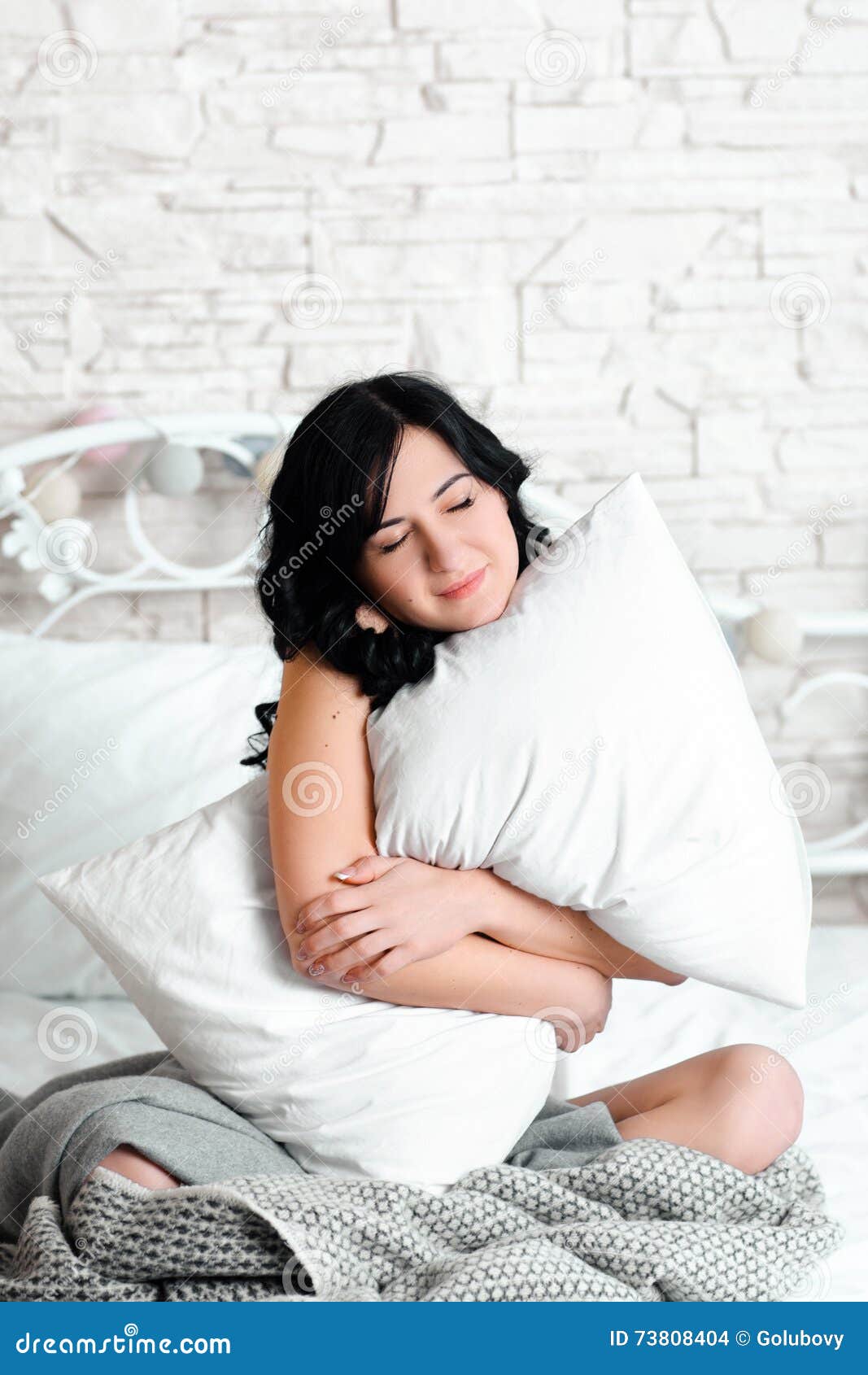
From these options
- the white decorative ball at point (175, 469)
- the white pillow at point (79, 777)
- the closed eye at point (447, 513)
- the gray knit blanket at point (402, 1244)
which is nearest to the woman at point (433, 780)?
the closed eye at point (447, 513)

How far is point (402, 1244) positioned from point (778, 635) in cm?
135

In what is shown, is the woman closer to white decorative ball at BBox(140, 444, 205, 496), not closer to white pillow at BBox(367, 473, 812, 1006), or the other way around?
white pillow at BBox(367, 473, 812, 1006)

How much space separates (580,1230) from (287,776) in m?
0.40

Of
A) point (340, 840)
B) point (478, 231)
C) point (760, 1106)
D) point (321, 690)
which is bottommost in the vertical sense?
point (760, 1106)

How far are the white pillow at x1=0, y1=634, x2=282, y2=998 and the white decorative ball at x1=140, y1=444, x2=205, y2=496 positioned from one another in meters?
0.34

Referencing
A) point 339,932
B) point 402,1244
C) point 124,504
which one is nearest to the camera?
point 402,1244

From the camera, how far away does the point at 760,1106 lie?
3.58 feet

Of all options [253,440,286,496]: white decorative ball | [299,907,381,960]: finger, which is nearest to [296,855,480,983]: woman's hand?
[299,907,381,960]: finger

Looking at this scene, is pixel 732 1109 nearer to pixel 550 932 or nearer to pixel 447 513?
pixel 550 932

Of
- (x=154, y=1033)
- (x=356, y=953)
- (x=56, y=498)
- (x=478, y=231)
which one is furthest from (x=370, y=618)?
(x=478, y=231)
